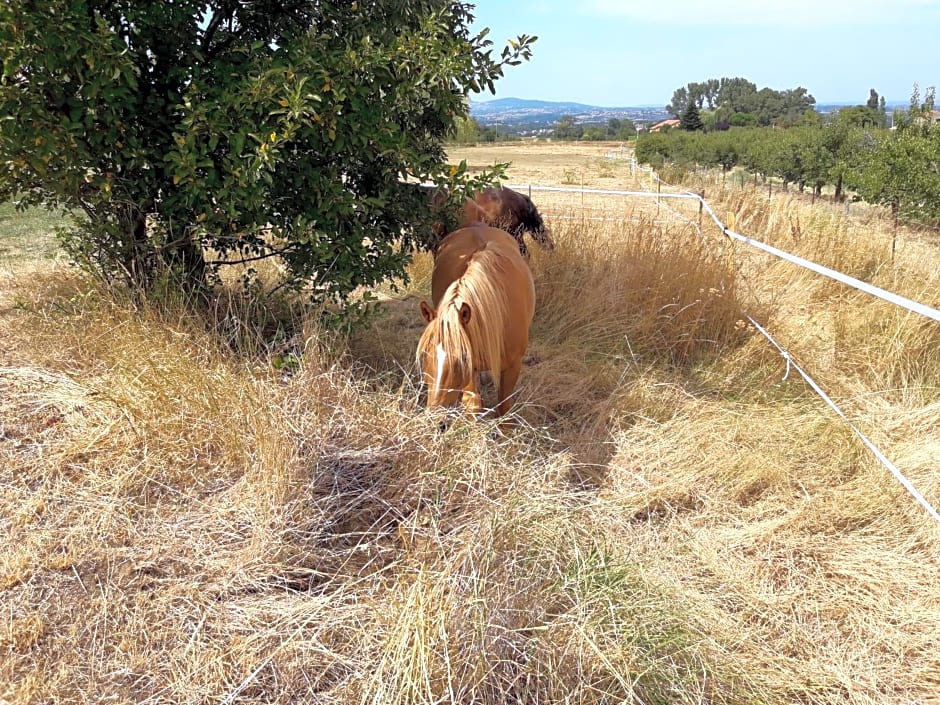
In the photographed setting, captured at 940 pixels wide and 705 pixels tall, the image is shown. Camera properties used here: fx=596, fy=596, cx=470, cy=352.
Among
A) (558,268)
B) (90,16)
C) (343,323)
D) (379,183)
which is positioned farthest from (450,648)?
(558,268)

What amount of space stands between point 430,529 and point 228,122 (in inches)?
94.6

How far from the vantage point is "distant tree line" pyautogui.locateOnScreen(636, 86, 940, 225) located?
17.7 m

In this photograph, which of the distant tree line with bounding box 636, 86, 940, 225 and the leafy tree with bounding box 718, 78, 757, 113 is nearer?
the distant tree line with bounding box 636, 86, 940, 225

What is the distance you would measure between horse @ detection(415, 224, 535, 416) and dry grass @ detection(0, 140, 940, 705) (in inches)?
9.5

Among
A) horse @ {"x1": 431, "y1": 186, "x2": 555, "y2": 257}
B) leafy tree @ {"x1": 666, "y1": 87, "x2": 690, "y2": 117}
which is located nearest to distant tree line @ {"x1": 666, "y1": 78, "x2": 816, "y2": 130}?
leafy tree @ {"x1": 666, "y1": 87, "x2": 690, "y2": 117}

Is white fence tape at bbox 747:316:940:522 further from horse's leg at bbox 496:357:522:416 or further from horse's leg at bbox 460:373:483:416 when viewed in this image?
horse's leg at bbox 460:373:483:416

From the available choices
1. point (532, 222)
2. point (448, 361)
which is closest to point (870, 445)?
point (448, 361)

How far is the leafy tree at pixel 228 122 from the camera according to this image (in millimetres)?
3047

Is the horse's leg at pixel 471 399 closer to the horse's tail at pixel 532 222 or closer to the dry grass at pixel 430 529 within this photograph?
the dry grass at pixel 430 529

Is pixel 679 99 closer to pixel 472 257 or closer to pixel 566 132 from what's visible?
pixel 566 132

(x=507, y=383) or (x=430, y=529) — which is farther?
(x=507, y=383)

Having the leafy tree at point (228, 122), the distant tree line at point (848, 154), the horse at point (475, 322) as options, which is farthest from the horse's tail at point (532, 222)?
the distant tree line at point (848, 154)

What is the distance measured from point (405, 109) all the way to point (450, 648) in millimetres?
3097

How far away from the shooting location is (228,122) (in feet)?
10.4
